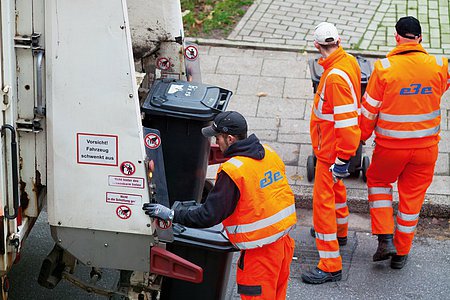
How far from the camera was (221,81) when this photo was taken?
8.40m

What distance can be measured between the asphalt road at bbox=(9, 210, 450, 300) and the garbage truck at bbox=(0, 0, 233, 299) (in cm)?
82

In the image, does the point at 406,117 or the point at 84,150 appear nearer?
the point at 84,150

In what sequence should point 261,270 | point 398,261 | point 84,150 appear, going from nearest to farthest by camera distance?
1. point 84,150
2. point 261,270
3. point 398,261

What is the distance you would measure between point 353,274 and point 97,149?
91.8 inches

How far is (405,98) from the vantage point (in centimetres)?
552

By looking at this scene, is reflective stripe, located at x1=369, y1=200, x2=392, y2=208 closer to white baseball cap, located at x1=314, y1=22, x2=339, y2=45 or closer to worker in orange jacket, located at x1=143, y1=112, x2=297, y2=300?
white baseball cap, located at x1=314, y1=22, x2=339, y2=45

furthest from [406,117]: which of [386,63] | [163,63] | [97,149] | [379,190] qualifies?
[97,149]

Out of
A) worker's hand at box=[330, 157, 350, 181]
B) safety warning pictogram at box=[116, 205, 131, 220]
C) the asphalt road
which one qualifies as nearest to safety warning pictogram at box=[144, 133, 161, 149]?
safety warning pictogram at box=[116, 205, 131, 220]

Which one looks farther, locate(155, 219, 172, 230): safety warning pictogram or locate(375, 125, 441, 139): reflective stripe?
locate(375, 125, 441, 139): reflective stripe

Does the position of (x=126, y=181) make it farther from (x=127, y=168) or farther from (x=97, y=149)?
(x=97, y=149)

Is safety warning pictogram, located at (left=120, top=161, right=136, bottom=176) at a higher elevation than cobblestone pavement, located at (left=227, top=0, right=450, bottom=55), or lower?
lower

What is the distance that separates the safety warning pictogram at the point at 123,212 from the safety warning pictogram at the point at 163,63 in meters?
1.53

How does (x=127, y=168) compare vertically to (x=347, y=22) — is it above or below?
below

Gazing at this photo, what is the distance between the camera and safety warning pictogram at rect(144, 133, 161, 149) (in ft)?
15.1
